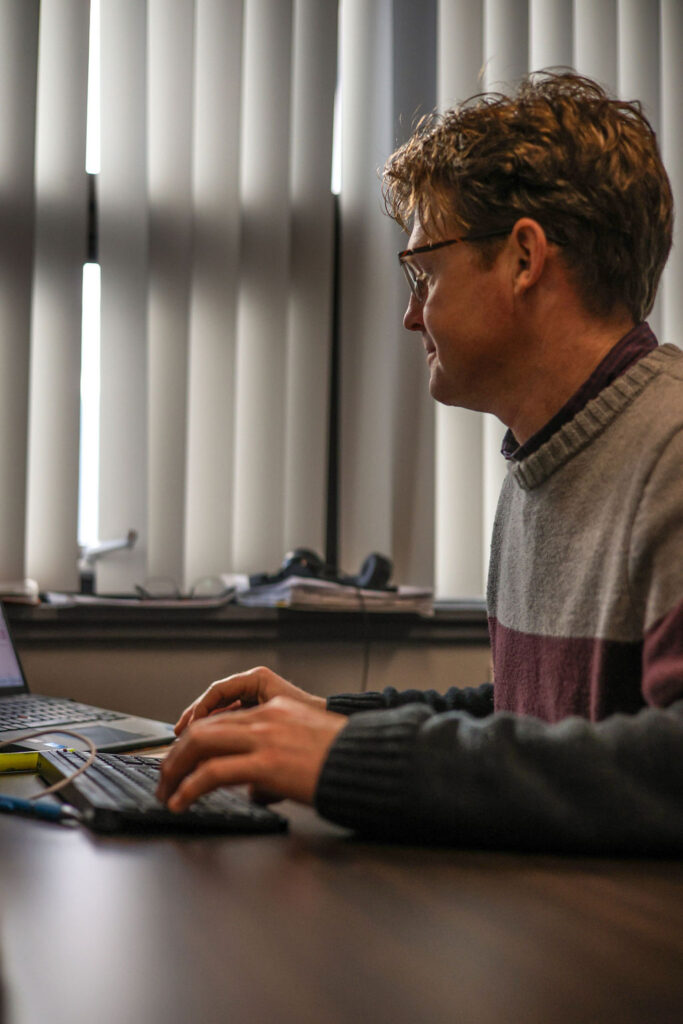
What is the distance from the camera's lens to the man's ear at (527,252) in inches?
41.1

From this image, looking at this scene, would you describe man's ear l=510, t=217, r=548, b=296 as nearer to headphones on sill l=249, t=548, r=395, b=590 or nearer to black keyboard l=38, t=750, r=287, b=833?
black keyboard l=38, t=750, r=287, b=833

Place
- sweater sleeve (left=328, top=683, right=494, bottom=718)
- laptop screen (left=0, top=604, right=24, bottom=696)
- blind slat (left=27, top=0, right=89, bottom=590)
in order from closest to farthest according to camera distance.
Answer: sweater sleeve (left=328, top=683, right=494, bottom=718) → laptop screen (left=0, top=604, right=24, bottom=696) → blind slat (left=27, top=0, right=89, bottom=590)

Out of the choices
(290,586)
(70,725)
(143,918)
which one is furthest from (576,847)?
(290,586)

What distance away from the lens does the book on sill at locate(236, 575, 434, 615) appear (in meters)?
1.98

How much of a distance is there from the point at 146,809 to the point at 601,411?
59 centimetres

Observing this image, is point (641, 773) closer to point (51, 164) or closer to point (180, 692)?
point (180, 692)

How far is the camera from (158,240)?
2.13 meters

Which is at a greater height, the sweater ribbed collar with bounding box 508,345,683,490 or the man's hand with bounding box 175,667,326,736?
the sweater ribbed collar with bounding box 508,345,683,490

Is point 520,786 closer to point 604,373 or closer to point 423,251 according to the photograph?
point 604,373

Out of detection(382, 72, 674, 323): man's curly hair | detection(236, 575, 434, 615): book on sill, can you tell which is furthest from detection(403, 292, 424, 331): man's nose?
detection(236, 575, 434, 615): book on sill

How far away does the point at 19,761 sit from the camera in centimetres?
97

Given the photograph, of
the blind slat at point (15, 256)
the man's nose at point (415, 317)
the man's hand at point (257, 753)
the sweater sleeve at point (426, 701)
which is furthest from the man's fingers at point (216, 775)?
the blind slat at point (15, 256)

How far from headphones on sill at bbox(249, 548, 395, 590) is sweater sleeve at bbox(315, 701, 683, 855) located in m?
1.35

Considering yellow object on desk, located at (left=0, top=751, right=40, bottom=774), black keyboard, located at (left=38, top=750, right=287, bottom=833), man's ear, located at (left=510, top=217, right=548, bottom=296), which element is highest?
man's ear, located at (left=510, top=217, right=548, bottom=296)
